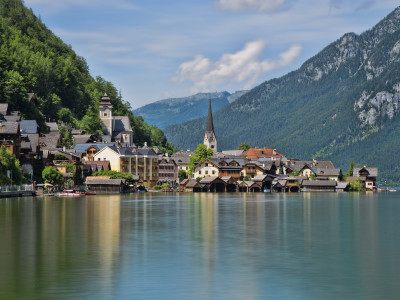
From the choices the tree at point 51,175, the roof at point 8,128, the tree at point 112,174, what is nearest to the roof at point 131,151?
the tree at point 112,174

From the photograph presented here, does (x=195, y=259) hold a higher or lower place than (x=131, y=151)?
lower

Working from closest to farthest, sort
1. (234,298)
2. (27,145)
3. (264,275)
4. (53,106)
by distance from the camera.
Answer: (234,298) → (264,275) → (27,145) → (53,106)

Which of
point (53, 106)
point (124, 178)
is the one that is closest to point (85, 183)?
point (124, 178)

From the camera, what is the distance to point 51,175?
136375mm

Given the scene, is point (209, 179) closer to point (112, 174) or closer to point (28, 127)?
point (112, 174)

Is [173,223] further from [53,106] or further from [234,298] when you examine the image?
[53,106]

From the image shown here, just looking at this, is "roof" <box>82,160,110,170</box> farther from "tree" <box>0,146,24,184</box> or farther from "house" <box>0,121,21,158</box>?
"tree" <box>0,146,24,184</box>

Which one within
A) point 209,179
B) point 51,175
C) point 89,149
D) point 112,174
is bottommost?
point 209,179

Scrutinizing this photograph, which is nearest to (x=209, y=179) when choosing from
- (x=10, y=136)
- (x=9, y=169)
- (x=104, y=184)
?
(x=104, y=184)

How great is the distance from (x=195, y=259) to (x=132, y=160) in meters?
153

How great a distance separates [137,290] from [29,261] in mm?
9806

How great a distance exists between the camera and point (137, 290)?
29.8 meters

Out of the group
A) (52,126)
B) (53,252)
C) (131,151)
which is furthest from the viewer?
(131,151)

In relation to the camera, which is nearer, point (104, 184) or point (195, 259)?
point (195, 259)
